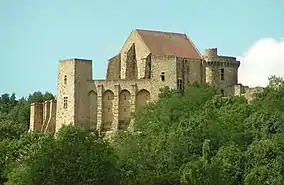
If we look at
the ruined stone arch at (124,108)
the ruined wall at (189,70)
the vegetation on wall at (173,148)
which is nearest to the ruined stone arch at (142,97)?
the ruined stone arch at (124,108)

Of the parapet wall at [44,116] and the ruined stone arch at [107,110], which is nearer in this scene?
the ruined stone arch at [107,110]

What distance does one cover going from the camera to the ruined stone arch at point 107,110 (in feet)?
314

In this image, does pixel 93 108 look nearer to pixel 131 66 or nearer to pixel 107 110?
pixel 107 110

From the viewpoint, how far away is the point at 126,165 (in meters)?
74.2

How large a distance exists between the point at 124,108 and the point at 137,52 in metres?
5.20

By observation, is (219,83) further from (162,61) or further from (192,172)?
(192,172)

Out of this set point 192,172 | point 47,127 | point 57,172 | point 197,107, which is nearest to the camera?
point 57,172

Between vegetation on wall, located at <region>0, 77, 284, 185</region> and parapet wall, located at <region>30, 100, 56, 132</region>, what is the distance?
4.93ft

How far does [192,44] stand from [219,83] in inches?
231

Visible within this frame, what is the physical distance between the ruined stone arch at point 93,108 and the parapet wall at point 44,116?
4.28 m

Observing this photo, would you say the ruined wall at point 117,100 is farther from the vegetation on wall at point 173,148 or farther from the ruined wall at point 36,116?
the ruined wall at point 36,116

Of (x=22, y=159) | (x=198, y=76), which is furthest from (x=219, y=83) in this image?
(x=22, y=159)

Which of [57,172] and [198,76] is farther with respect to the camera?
[198,76]

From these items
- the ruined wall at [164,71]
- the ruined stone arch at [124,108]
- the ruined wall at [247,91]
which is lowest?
the ruined stone arch at [124,108]
